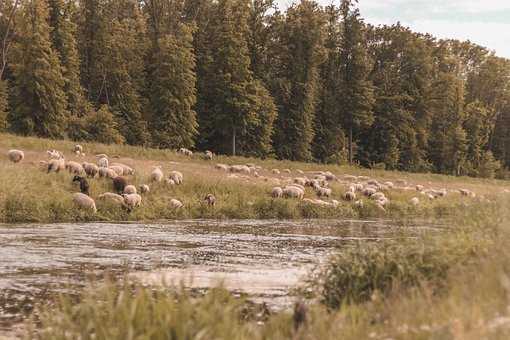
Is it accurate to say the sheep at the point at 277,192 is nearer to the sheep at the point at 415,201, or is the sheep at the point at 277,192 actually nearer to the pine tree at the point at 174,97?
the sheep at the point at 415,201

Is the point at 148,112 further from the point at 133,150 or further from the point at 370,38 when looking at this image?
the point at 370,38

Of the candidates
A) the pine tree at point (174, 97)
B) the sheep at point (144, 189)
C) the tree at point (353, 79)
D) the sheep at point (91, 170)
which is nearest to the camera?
the sheep at point (144, 189)

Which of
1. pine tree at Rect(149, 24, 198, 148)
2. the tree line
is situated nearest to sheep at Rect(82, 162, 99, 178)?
the tree line

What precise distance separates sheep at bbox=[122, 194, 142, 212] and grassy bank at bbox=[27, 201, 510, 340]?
12708mm

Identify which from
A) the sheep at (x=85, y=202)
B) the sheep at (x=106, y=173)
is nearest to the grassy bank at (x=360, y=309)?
the sheep at (x=85, y=202)

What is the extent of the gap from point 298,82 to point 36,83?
26119 mm

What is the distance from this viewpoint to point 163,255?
1325 cm

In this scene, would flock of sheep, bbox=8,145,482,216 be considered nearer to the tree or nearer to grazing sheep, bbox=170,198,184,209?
grazing sheep, bbox=170,198,184,209

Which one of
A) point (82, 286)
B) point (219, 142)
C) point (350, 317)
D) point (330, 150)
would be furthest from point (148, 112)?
point (350, 317)

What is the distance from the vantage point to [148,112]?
57.4 m

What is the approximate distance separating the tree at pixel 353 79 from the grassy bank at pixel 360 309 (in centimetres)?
5743

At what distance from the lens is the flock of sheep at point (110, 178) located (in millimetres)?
20828

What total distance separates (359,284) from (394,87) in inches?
2733

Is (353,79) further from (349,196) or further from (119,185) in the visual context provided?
(119,185)
